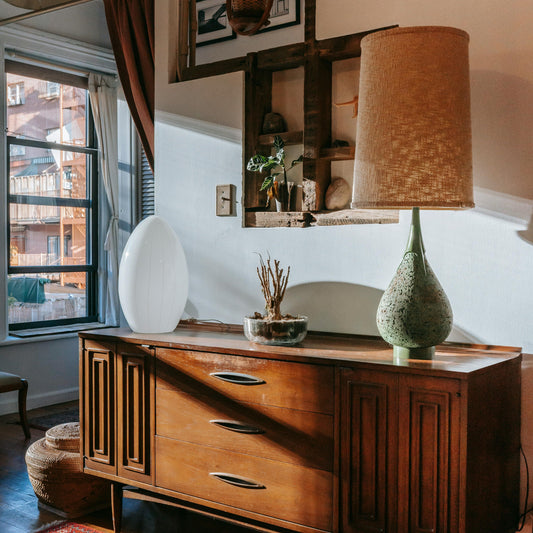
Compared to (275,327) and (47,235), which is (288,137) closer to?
(275,327)

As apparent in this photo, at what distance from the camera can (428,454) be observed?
5.83 ft

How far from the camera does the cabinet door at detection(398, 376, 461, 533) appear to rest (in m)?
1.73

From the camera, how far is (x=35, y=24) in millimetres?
4578

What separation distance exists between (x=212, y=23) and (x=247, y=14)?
534 millimetres

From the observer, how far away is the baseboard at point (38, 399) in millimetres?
4344

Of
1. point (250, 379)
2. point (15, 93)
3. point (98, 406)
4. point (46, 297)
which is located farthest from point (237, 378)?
point (15, 93)

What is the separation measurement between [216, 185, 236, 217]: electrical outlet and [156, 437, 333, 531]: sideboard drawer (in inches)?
39.9

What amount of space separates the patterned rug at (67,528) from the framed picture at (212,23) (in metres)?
2.21

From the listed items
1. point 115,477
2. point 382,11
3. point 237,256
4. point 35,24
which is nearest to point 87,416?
point 115,477

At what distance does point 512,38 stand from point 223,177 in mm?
1302

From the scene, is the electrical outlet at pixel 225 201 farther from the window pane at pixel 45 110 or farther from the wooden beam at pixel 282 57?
the window pane at pixel 45 110


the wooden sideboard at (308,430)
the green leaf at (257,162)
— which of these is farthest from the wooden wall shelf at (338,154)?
the wooden sideboard at (308,430)

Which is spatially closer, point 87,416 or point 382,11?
point 382,11

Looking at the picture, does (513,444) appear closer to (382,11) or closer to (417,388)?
(417,388)
